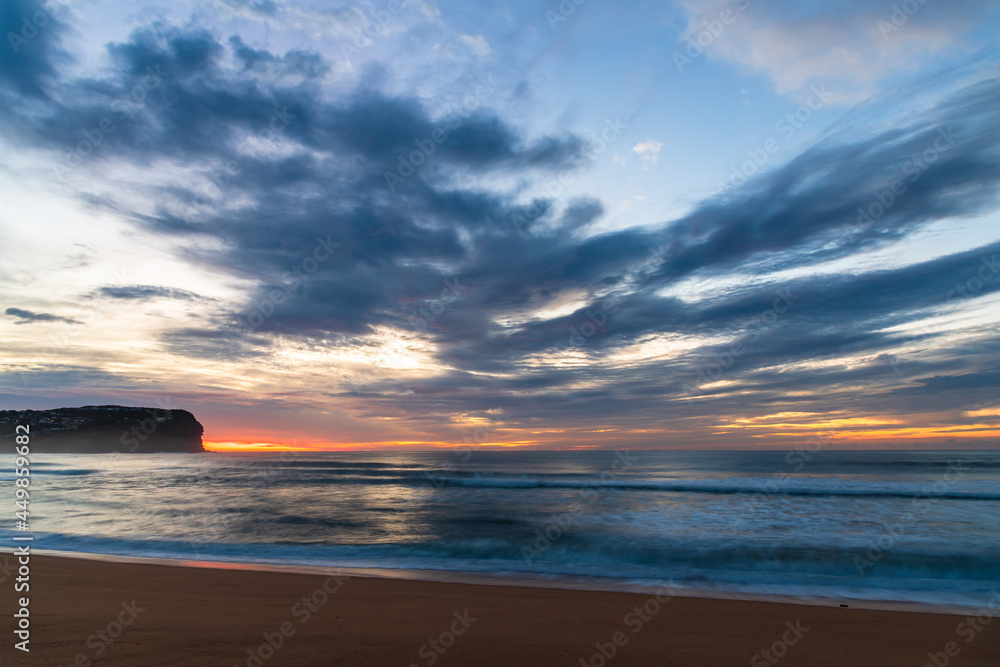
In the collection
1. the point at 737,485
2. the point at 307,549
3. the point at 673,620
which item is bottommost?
the point at 737,485

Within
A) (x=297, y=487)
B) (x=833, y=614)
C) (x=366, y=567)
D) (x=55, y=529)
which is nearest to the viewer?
(x=833, y=614)

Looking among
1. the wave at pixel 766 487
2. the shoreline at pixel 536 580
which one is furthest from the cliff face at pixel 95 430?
the shoreline at pixel 536 580

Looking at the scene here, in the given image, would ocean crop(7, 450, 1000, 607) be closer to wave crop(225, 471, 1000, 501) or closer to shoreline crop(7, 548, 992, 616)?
shoreline crop(7, 548, 992, 616)

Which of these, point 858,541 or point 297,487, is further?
point 297,487

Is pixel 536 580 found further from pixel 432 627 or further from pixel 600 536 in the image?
pixel 600 536

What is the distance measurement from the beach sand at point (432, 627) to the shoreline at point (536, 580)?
0.66 metres

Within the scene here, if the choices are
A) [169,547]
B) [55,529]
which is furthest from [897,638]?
[55,529]

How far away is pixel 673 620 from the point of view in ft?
22.6

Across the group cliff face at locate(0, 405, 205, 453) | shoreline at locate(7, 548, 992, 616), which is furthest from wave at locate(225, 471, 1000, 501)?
cliff face at locate(0, 405, 205, 453)

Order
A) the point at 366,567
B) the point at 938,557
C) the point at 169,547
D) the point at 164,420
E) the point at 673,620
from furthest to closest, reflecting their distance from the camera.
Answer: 1. the point at 164,420
2. the point at 169,547
3. the point at 938,557
4. the point at 366,567
5. the point at 673,620

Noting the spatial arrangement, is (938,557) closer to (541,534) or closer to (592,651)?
(541,534)

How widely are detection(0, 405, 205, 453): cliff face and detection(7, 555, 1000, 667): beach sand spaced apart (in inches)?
6895

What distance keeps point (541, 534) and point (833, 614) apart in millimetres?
10058

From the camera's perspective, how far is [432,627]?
5988 mm
